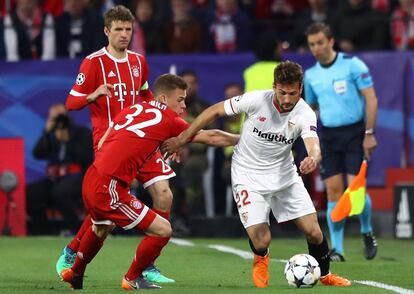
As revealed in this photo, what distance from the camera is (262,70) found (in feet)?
47.1

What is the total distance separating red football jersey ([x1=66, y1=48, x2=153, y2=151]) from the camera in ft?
35.5

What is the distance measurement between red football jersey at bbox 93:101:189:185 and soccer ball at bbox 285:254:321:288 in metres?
1.37

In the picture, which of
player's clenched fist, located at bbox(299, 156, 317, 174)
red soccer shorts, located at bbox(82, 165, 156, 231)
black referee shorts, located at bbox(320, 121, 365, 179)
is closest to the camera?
player's clenched fist, located at bbox(299, 156, 317, 174)

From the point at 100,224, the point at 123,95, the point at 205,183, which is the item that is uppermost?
the point at 123,95

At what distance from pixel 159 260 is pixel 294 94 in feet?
11.7

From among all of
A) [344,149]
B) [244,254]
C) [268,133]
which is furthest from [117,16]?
[244,254]

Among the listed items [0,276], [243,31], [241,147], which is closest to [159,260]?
[0,276]

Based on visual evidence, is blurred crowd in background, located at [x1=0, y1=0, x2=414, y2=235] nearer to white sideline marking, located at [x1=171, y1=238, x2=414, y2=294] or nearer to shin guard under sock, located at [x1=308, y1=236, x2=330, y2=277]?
white sideline marking, located at [x1=171, y1=238, x2=414, y2=294]

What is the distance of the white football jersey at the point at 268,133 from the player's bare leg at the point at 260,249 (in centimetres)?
39

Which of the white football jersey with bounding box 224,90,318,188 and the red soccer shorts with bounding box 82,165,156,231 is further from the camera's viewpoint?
the white football jersey with bounding box 224,90,318,188

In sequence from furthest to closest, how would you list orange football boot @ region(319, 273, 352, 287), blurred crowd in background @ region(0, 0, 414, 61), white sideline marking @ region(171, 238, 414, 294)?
blurred crowd in background @ region(0, 0, 414, 61) < orange football boot @ region(319, 273, 352, 287) < white sideline marking @ region(171, 238, 414, 294)

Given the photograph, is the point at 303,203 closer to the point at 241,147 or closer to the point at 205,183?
the point at 241,147

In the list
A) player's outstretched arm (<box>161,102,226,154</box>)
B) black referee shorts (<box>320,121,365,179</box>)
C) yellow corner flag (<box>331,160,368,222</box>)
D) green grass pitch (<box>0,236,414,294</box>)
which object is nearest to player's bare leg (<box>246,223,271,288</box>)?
green grass pitch (<box>0,236,414,294</box>)

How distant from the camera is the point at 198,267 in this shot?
12141mm
